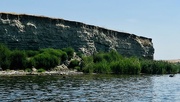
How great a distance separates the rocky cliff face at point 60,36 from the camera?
92.7 m

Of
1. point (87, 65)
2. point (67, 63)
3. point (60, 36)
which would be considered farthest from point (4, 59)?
point (60, 36)

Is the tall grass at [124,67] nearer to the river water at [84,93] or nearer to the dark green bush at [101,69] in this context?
the dark green bush at [101,69]

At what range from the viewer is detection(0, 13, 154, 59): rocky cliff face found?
92.7 m

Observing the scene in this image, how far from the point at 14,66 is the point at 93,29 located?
37093 mm

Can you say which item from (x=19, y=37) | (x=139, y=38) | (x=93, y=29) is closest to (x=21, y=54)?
(x=19, y=37)

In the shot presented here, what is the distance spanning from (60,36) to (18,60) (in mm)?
22183

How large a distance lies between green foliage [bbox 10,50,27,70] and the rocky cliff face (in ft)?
29.9

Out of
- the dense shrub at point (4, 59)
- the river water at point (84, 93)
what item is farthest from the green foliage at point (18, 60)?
the river water at point (84, 93)

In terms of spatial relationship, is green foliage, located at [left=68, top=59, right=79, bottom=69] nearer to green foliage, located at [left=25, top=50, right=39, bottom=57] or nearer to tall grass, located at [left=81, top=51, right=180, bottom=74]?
tall grass, located at [left=81, top=51, right=180, bottom=74]

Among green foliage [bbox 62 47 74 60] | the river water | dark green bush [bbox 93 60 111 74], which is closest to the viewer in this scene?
the river water

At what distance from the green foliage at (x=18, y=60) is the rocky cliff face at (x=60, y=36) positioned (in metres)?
9.12

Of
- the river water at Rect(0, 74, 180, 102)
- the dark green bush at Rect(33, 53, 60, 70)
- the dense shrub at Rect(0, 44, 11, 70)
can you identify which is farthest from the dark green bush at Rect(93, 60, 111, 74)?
the river water at Rect(0, 74, 180, 102)

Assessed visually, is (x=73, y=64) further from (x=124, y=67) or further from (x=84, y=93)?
(x=84, y=93)

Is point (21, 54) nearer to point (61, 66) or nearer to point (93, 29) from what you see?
point (61, 66)
